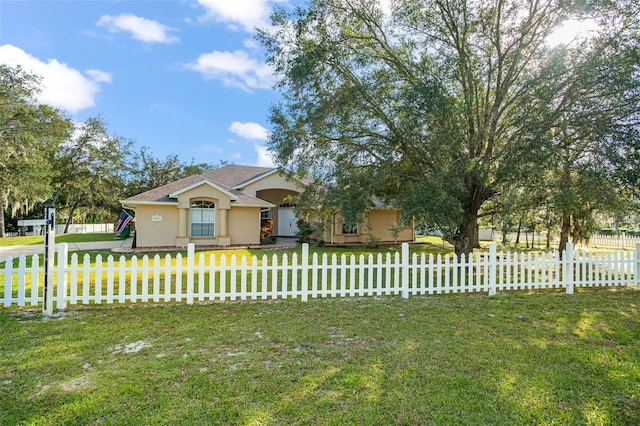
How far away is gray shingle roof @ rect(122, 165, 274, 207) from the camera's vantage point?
16219mm

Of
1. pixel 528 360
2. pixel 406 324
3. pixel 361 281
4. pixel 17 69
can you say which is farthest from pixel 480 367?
pixel 17 69

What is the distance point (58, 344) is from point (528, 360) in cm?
566

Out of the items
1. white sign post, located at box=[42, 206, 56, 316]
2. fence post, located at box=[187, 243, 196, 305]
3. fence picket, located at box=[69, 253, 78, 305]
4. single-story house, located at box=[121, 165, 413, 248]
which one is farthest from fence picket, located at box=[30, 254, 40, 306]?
single-story house, located at box=[121, 165, 413, 248]

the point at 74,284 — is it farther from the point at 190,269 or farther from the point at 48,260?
the point at 190,269

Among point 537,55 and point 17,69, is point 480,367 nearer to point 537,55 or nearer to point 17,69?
point 537,55

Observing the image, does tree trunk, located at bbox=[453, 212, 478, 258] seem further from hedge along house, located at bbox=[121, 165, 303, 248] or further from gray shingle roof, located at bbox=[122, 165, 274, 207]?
gray shingle roof, located at bbox=[122, 165, 274, 207]

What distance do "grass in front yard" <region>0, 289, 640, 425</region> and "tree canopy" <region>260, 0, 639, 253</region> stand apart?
13.5 ft

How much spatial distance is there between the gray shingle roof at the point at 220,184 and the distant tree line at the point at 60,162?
9557 mm

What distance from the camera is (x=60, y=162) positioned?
2812 cm

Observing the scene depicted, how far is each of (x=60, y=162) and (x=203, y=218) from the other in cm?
1983

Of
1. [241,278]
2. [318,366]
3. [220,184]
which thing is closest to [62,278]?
[241,278]

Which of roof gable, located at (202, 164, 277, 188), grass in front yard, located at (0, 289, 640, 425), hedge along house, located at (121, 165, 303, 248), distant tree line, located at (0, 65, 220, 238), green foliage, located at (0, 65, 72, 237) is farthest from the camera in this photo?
roof gable, located at (202, 164, 277, 188)

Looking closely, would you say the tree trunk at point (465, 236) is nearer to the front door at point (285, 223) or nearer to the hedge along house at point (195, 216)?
the hedge along house at point (195, 216)

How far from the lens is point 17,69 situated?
20609mm
